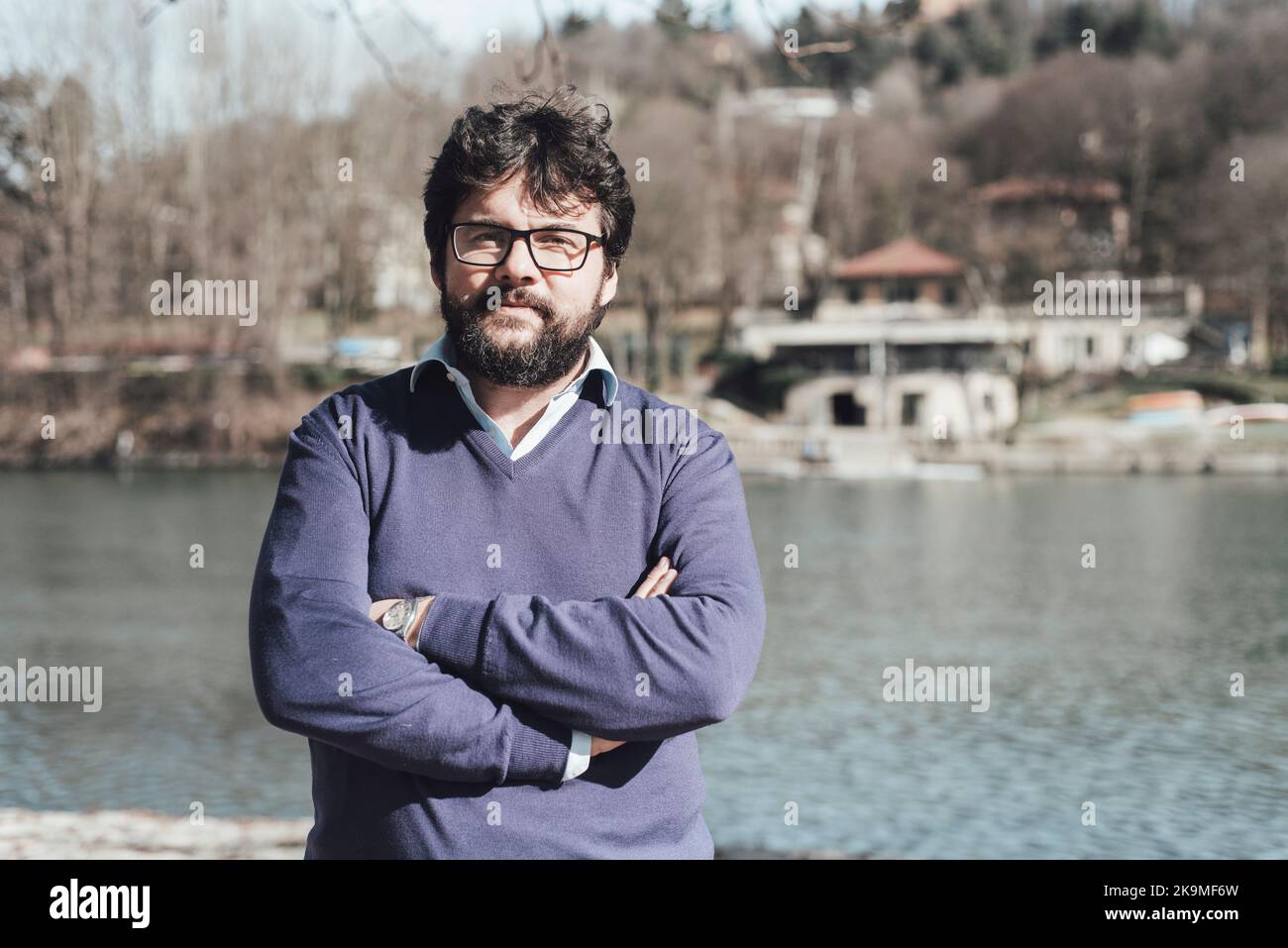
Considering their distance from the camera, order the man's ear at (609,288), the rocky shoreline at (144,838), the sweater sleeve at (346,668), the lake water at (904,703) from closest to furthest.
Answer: the sweater sleeve at (346,668), the man's ear at (609,288), the rocky shoreline at (144,838), the lake water at (904,703)

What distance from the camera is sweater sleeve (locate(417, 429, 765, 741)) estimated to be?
2.29m

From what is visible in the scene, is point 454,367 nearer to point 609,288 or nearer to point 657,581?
point 609,288

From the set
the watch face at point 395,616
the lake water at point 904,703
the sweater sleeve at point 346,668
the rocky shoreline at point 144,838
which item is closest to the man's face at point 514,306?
the sweater sleeve at point 346,668

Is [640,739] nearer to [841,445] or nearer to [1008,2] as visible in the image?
[841,445]

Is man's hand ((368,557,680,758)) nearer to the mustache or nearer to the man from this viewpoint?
the man

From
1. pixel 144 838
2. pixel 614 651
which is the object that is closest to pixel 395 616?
pixel 614 651

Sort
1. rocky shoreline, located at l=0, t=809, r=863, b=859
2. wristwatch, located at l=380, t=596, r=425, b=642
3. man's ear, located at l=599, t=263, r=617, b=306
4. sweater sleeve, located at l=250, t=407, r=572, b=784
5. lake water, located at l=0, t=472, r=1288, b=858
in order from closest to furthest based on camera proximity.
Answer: sweater sleeve, located at l=250, t=407, r=572, b=784 → wristwatch, located at l=380, t=596, r=425, b=642 → man's ear, located at l=599, t=263, r=617, b=306 → rocky shoreline, located at l=0, t=809, r=863, b=859 → lake water, located at l=0, t=472, r=1288, b=858

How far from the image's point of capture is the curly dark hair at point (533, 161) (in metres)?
2.37

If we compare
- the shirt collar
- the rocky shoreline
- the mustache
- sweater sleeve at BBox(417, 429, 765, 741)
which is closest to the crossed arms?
sweater sleeve at BBox(417, 429, 765, 741)

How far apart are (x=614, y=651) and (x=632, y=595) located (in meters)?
0.13

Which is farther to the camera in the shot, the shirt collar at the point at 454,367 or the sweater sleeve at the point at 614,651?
the shirt collar at the point at 454,367

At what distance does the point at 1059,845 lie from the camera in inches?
384

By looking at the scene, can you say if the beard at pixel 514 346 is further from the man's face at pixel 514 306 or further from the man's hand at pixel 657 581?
the man's hand at pixel 657 581

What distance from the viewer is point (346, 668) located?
2.30m
